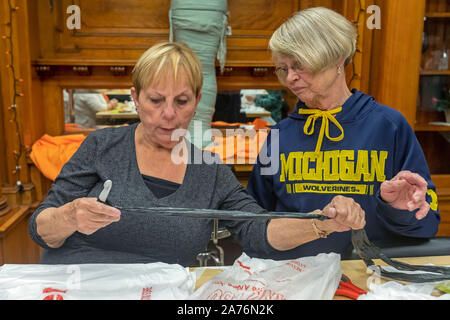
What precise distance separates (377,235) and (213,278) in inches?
22.7

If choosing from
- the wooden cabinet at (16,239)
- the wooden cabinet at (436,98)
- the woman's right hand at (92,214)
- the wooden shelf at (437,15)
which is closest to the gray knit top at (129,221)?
the woman's right hand at (92,214)

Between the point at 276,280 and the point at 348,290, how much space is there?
14cm

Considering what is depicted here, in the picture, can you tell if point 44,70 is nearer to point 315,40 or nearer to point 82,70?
point 82,70

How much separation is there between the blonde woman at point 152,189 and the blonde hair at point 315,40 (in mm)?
258

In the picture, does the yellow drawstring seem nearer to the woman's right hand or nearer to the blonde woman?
the blonde woman

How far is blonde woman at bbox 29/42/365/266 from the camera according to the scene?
0.99 meters

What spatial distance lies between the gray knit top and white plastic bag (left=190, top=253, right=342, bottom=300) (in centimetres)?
21

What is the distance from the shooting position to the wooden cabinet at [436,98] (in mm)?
2334

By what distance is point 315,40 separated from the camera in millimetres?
1093

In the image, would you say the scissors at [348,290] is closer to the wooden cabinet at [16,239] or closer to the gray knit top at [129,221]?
the gray knit top at [129,221]

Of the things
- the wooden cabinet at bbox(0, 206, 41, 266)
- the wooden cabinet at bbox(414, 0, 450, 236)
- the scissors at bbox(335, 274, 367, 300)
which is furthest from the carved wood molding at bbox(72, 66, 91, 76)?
the scissors at bbox(335, 274, 367, 300)

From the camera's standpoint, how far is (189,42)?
2.19 meters
